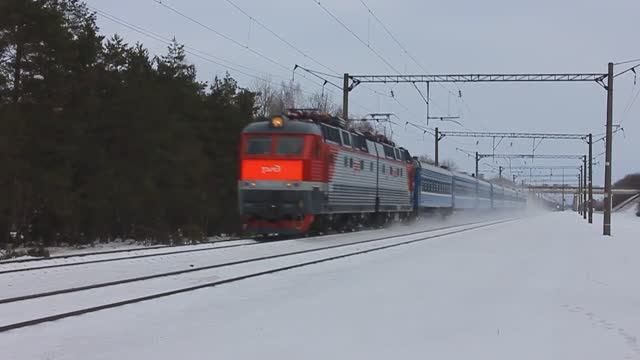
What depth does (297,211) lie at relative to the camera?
22.9 m

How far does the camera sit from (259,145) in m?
23.7

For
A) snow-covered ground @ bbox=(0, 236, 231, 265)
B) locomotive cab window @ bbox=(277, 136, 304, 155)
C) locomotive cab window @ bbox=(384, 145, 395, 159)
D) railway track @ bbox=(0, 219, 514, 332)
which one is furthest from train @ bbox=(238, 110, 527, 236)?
railway track @ bbox=(0, 219, 514, 332)

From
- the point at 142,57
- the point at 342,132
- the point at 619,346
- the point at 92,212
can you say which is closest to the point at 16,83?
the point at 92,212

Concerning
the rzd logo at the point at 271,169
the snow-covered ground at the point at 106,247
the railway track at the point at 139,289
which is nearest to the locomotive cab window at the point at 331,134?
the rzd logo at the point at 271,169

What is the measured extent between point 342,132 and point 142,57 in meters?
8.49

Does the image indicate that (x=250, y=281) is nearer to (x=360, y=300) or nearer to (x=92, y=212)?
(x=360, y=300)

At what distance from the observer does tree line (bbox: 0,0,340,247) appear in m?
20.6

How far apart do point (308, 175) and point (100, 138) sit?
23.6 feet

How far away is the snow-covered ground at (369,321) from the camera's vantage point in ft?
23.5

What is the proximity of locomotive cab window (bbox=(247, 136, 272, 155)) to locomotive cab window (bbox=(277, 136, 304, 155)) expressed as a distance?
0.39 m

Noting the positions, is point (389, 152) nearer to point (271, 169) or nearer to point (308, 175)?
point (308, 175)

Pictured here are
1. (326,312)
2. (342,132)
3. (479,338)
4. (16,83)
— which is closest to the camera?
(479,338)

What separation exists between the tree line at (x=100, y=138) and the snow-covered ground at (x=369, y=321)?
34.0 feet

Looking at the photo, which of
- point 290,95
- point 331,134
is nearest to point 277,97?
point 290,95
